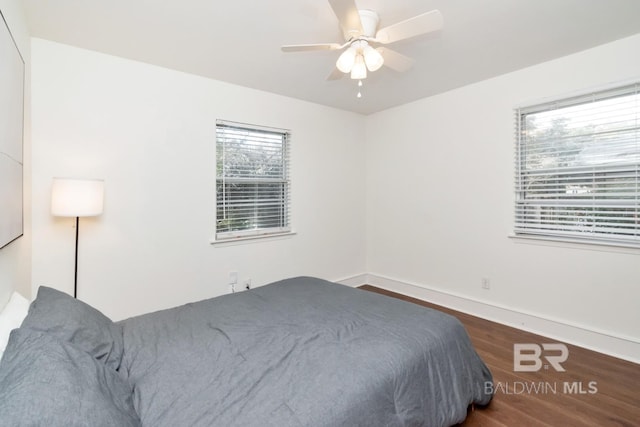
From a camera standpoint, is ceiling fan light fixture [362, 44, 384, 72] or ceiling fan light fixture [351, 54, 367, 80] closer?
ceiling fan light fixture [362, 44, 384, 72]

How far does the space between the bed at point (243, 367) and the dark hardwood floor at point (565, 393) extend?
21 cm

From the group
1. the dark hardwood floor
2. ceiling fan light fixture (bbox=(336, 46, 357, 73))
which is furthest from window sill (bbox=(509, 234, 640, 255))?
ceiling fan light fixture (bbox=(336, 46, 357, 73))

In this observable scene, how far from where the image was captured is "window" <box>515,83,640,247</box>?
2.42 m

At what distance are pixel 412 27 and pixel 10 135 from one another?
2.23 metres

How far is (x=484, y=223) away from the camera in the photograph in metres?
3.26

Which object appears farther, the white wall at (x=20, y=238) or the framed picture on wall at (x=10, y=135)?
the white wall at (x=20, y=238)

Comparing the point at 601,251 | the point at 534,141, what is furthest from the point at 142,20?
the point at 601,251

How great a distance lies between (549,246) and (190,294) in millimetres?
3418

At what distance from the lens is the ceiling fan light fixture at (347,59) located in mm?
1987

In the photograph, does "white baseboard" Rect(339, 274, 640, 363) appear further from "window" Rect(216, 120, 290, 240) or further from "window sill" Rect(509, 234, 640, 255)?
"window" Rect(216, 120, 290, 240)

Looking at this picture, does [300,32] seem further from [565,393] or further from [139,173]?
[565,393]

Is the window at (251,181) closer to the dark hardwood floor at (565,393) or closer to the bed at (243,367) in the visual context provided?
the bed at (243,367)

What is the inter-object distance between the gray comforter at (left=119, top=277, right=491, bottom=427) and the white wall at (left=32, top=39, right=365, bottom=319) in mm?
1019
